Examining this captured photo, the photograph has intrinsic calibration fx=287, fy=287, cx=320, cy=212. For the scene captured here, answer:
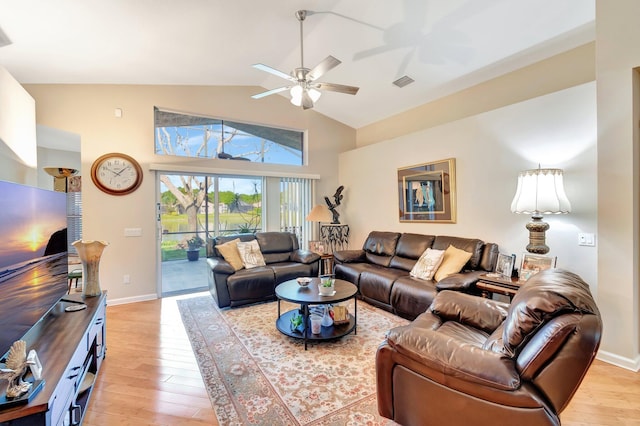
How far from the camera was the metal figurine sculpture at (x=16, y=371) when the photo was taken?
1.19 metres

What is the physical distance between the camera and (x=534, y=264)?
2877 mm

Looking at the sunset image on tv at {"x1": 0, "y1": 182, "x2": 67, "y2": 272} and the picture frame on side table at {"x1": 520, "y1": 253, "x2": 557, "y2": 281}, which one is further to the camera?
the picture frame on side table at {"x1": 520, "y1": 253, "x2": 557, "y2": 281}

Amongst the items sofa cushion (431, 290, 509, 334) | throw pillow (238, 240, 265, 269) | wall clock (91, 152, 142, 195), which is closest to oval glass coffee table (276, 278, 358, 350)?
sofa cushion (431, 290, 509, 334)

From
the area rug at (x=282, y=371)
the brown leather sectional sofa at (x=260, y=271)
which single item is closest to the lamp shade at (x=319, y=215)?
the brown leather sectional sofa at (x=260, y=271)

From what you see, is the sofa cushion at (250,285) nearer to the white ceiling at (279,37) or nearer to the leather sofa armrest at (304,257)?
the leather sofa armrest at (304,257)

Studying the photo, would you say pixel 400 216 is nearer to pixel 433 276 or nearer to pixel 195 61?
pixel 433 276

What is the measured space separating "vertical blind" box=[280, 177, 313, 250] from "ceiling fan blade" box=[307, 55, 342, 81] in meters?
2.86

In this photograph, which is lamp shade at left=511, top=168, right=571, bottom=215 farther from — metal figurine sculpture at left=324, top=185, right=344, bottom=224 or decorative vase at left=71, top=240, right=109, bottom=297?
decorative vase at left=71, top=240, right=109, bottom=297

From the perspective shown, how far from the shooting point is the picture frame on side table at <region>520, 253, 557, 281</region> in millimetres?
2793

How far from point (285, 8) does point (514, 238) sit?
3617mm

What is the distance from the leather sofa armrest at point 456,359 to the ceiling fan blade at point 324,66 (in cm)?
228

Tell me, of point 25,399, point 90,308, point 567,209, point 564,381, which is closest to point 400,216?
point 567,209

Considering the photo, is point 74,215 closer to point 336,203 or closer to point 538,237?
point 336,203

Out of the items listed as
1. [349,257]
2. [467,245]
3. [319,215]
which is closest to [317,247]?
[319,215]
